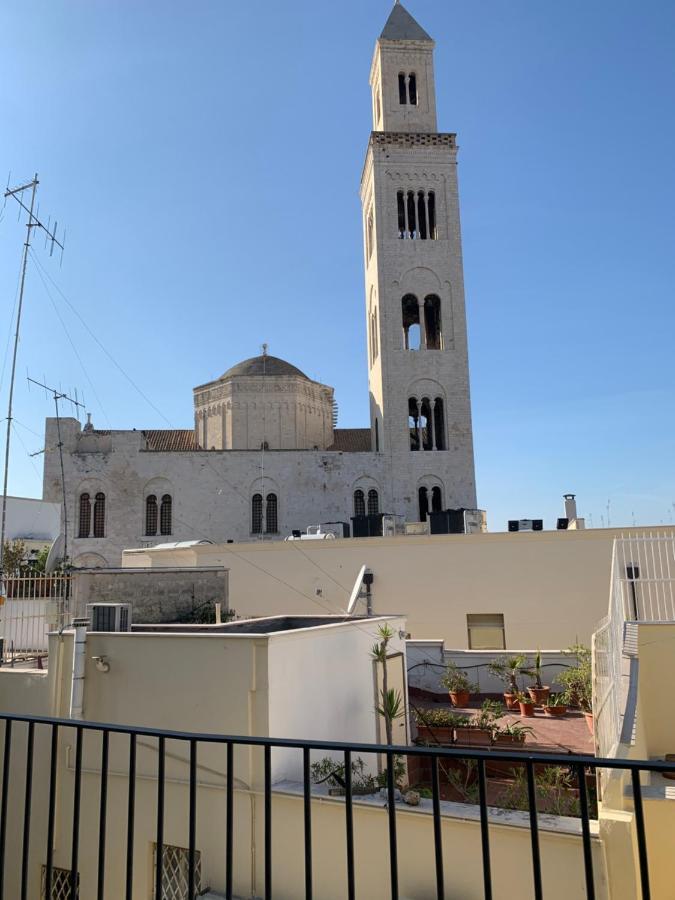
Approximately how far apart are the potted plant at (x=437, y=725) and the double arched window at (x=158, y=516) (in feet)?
80.1

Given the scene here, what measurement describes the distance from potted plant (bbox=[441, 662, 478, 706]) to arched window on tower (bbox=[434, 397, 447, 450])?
22036mm

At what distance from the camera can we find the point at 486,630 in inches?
765

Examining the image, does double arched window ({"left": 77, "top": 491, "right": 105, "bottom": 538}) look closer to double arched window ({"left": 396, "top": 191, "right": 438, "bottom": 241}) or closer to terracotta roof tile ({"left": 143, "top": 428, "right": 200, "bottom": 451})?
terracotta roof tile ({"left": 143, "top": 428, "right": 200, "bottom": 451})

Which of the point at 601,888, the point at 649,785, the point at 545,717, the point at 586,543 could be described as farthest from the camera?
the point at 586,543

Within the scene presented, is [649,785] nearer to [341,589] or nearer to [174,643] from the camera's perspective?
[174,643]

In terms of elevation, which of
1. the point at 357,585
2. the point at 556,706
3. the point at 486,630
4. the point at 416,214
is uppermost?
the point at 416,214

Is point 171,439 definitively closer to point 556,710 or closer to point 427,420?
point 427,420

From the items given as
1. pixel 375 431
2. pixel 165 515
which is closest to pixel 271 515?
pixel 165 515

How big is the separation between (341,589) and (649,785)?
45.7 feet

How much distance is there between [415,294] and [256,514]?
47.7 feet

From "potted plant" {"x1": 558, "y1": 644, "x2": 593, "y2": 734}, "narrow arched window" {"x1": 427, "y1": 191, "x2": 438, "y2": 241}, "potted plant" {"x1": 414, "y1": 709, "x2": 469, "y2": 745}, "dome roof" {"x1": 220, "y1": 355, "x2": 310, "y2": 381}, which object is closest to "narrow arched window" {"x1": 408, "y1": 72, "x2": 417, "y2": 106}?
"narrow arched window" {"x1": 427, "y1": 191, "x2": 438, "y2": 241}

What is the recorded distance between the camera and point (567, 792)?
317 inches

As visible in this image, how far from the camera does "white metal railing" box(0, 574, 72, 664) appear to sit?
40.8ft

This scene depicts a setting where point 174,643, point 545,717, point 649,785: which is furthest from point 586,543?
point 174,643
